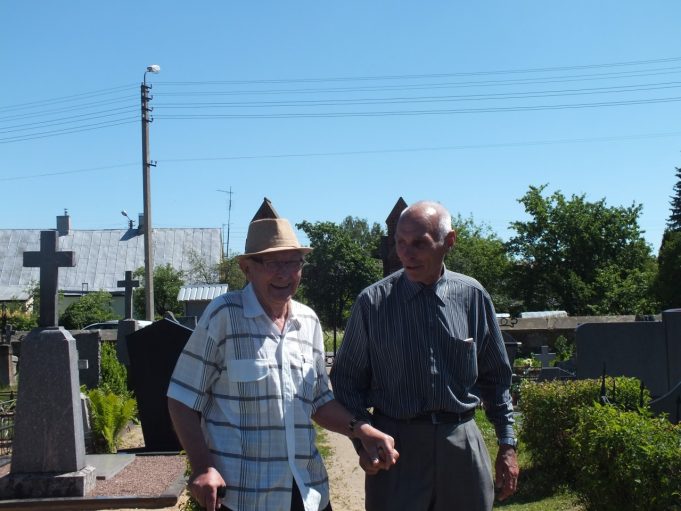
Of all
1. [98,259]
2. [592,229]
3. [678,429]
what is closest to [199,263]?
Answer: [98,259]

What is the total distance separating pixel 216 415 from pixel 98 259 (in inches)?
2123

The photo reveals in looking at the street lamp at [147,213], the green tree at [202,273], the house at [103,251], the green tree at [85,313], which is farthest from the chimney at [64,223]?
the street lamp at [147,213]

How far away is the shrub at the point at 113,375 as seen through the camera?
14016 millimetres

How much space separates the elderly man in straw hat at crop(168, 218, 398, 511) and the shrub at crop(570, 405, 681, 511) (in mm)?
2031

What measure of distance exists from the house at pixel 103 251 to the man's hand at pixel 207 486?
4919cm

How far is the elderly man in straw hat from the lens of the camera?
3084mm

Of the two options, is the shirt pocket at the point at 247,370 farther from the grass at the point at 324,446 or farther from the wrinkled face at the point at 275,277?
the grass at the point at 324,446

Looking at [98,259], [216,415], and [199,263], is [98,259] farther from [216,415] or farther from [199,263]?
[216,415]

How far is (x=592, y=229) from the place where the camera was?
3909cm

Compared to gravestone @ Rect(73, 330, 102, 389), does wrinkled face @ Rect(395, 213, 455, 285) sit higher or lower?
higher

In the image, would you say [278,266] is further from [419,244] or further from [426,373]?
[426,373]

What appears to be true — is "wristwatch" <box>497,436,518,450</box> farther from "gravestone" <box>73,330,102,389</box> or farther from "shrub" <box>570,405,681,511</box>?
"gravestone" <box>73,330,102,389</box>

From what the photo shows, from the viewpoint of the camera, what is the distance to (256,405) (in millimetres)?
3111

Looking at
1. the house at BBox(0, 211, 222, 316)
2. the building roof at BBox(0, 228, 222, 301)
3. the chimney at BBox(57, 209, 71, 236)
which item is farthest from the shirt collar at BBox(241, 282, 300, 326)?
the chimney at BBox(57, 209, 71, 236)
